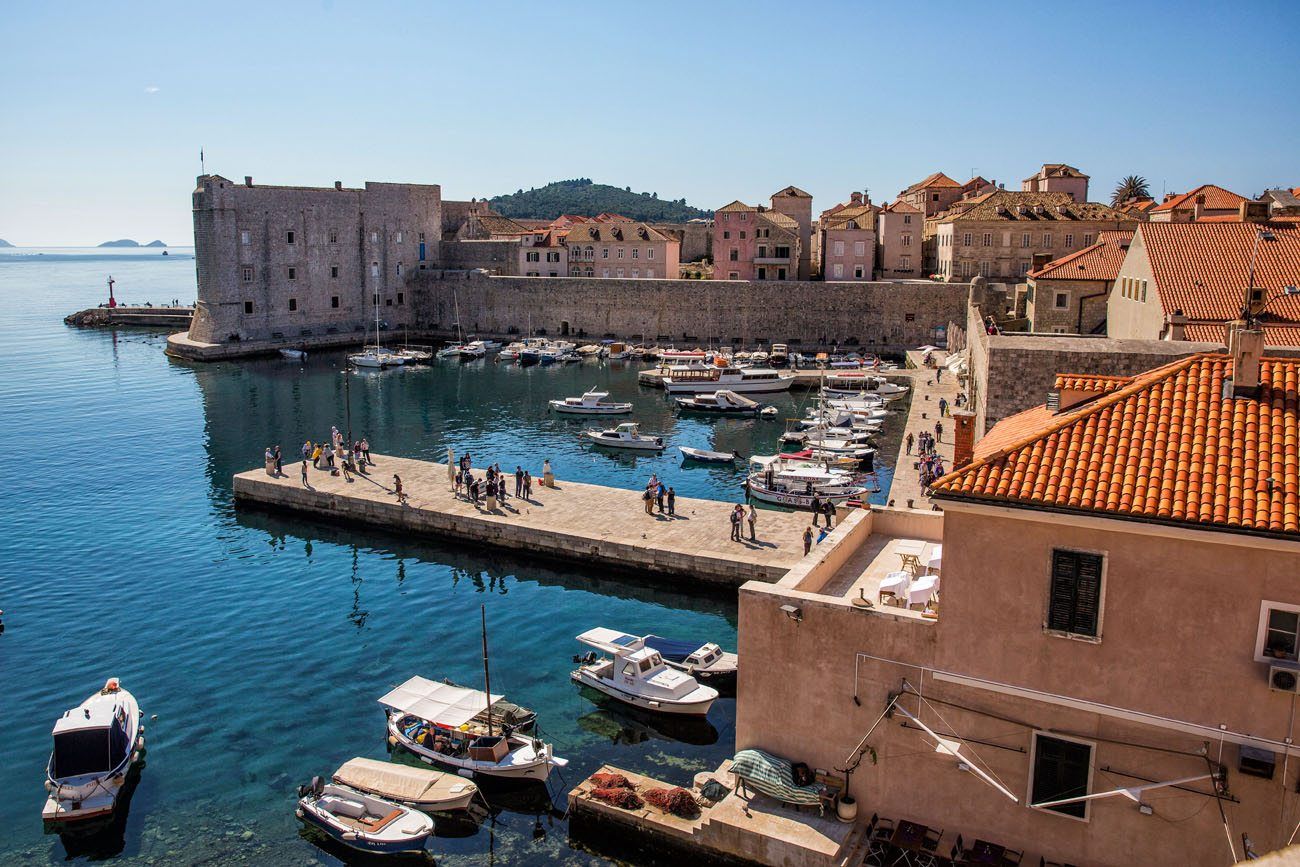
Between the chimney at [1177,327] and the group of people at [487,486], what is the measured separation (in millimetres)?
17803

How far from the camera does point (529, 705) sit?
59.9 feet

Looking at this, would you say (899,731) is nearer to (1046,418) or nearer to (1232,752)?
(1232,752)

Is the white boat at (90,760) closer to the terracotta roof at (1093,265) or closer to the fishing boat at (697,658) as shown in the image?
the fishing boat at (697,658)

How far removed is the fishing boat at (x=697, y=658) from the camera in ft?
62.1

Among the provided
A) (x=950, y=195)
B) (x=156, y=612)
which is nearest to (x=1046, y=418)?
(x=156, y=612)

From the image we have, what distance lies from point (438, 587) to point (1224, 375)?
18.8 metres

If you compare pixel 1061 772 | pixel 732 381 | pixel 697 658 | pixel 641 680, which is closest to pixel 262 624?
pixel 641 680

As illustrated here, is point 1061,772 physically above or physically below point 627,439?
above

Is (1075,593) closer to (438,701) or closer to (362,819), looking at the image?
(362,819)

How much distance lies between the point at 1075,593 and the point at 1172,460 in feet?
5.29

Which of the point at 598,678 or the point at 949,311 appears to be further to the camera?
the point at 949,311

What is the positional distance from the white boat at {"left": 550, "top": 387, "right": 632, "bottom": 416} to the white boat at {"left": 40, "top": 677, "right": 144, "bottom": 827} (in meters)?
31.9

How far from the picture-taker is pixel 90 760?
1554 centimetres

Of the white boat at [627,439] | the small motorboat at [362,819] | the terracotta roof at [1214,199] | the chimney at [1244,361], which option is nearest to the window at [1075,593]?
the chimney at [1244,361]
